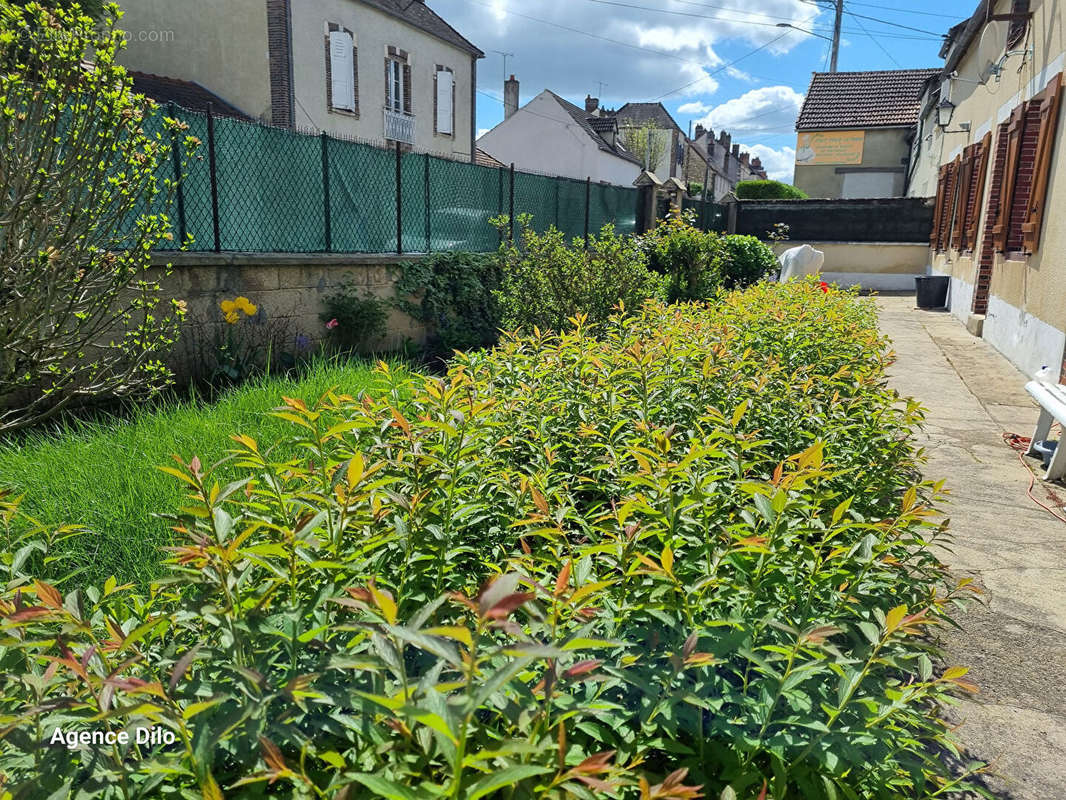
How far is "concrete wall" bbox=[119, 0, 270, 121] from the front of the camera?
61.7ft

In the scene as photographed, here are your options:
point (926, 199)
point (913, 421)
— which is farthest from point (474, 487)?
point (926, 199)

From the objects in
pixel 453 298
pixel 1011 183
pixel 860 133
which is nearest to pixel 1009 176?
pixel 1011 183

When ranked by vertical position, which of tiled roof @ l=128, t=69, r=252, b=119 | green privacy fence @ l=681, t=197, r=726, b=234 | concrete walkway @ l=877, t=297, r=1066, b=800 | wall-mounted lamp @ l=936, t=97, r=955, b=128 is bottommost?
concrete walkway @ l=877, t=297, r=1066, b=800

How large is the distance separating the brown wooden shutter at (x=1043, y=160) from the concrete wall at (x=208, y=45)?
1696 cm

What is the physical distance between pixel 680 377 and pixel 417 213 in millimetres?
7007

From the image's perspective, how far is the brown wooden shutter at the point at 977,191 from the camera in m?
12.7

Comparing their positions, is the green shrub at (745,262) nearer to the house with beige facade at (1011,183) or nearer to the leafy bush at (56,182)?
the house with beige facade at (1011,183)

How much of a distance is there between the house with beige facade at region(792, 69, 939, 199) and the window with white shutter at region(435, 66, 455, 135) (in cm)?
1386

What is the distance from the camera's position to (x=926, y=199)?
863 inches

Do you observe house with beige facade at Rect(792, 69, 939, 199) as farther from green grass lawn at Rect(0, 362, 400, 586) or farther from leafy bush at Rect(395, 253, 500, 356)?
green grass lawn at Rect(0, 362, 400, 586)

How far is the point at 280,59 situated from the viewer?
1881cm

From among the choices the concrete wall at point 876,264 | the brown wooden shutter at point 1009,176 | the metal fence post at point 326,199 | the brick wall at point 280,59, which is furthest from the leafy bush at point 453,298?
the concrete wall at point 876,264

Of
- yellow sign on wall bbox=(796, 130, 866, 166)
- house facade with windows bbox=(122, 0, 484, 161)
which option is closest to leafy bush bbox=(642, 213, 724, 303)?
house facade with windows bbox=(122, 0, 484, 161)

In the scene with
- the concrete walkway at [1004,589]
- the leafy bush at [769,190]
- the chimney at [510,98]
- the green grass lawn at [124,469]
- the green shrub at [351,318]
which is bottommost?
the concrete walkway at [1004,589]
